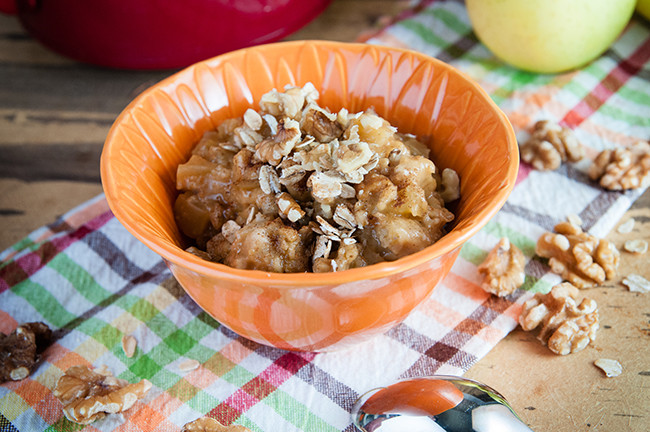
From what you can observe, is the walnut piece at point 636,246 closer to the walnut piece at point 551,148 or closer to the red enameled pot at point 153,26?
the walnut piece at point 551,148

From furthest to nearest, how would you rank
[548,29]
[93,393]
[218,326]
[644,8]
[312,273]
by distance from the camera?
[644,8], [548,29], [218,326], [93,393], [312,273]

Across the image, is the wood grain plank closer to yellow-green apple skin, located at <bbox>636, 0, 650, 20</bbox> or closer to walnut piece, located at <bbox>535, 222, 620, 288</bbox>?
walnut piece, located at <bbox>535, 222, 620, 288</bbox>

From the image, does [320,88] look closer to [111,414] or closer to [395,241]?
Answer: [395,241]

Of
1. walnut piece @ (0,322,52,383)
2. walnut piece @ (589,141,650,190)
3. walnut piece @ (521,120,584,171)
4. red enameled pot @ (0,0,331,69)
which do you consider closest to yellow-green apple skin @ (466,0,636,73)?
walnut piece @ (521,120,584,171)

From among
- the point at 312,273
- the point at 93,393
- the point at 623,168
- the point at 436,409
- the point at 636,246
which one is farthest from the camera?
the point at 623,168

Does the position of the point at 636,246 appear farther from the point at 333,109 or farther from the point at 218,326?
the point at 218,326

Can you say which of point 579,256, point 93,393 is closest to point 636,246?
point 579,256
